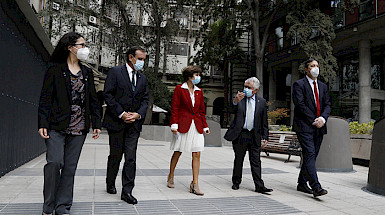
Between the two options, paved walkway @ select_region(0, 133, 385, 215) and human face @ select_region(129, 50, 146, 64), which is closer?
paved walkway @ select_region(0, 133, 385, 215)

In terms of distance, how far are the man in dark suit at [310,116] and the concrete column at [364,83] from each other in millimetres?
15362

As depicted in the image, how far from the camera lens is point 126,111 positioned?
14.5 feet

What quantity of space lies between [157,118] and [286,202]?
3325 cm

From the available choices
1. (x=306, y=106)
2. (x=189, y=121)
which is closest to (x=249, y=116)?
(x=306, y=106)

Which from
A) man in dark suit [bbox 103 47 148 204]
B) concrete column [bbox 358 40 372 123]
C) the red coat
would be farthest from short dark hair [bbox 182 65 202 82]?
concrete column [bbox 358 40 372 123]

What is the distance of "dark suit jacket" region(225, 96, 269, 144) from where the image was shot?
17.3 ft

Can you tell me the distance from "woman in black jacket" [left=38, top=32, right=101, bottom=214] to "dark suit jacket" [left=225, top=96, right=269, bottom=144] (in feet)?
7.95

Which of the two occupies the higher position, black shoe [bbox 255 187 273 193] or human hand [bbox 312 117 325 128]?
human hand [bbox 312 117 325 128]

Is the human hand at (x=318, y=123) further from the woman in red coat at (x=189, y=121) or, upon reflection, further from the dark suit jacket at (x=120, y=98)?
the dark suit jacket at (x=120, y=98)

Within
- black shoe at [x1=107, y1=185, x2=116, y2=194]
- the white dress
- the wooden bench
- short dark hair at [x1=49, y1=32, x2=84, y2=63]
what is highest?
short dark hair at [x1=49, y1=32, x2=84, y2=63]

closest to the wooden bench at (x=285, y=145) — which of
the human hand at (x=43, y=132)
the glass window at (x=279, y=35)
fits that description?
the human hand at (x=43, y=132)

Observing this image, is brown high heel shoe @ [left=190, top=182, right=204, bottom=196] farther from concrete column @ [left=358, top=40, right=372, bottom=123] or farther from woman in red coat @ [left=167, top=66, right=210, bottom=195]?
concrete column @ [left=358, top=40, right=372, bottom=123]

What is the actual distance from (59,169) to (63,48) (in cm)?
129

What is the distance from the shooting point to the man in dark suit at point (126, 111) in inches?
170
